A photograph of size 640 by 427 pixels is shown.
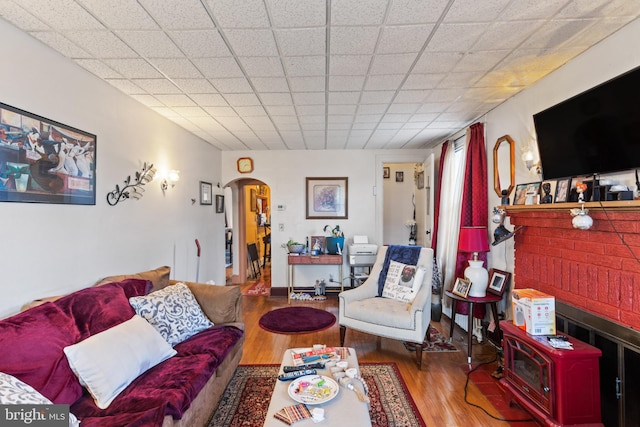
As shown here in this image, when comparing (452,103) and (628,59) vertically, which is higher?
(452,103)

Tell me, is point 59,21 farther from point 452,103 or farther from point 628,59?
point 628,59

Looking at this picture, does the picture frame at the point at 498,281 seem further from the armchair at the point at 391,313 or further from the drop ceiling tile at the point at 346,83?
the drop ceiling tile at the point at 346,83

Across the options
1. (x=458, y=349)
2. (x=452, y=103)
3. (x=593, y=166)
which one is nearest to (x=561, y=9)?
(x=593, y=166)

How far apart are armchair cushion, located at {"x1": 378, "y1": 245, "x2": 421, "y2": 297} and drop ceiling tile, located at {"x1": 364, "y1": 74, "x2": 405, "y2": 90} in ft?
5.71

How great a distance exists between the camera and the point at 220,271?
4.91m

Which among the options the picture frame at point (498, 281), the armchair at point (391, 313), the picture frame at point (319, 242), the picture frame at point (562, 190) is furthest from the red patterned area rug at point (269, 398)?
the picture frame at point (319, 242)

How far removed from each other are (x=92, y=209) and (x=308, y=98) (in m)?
2.04

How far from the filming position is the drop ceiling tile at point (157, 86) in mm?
2424

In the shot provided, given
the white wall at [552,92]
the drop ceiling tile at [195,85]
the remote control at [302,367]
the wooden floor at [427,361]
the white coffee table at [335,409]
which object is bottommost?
the wooden floor at [427,361]

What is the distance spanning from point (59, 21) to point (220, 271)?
3841 mm

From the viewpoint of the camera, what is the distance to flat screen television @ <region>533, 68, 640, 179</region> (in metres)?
1.65

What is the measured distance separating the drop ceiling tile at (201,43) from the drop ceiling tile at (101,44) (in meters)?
0.37

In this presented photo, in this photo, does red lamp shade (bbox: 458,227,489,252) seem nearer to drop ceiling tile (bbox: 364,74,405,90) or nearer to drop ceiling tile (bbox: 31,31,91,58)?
drop ceiling tile (bbox: 364,74,405,90)

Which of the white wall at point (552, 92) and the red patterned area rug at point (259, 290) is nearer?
the white wall at point (552, 92)
